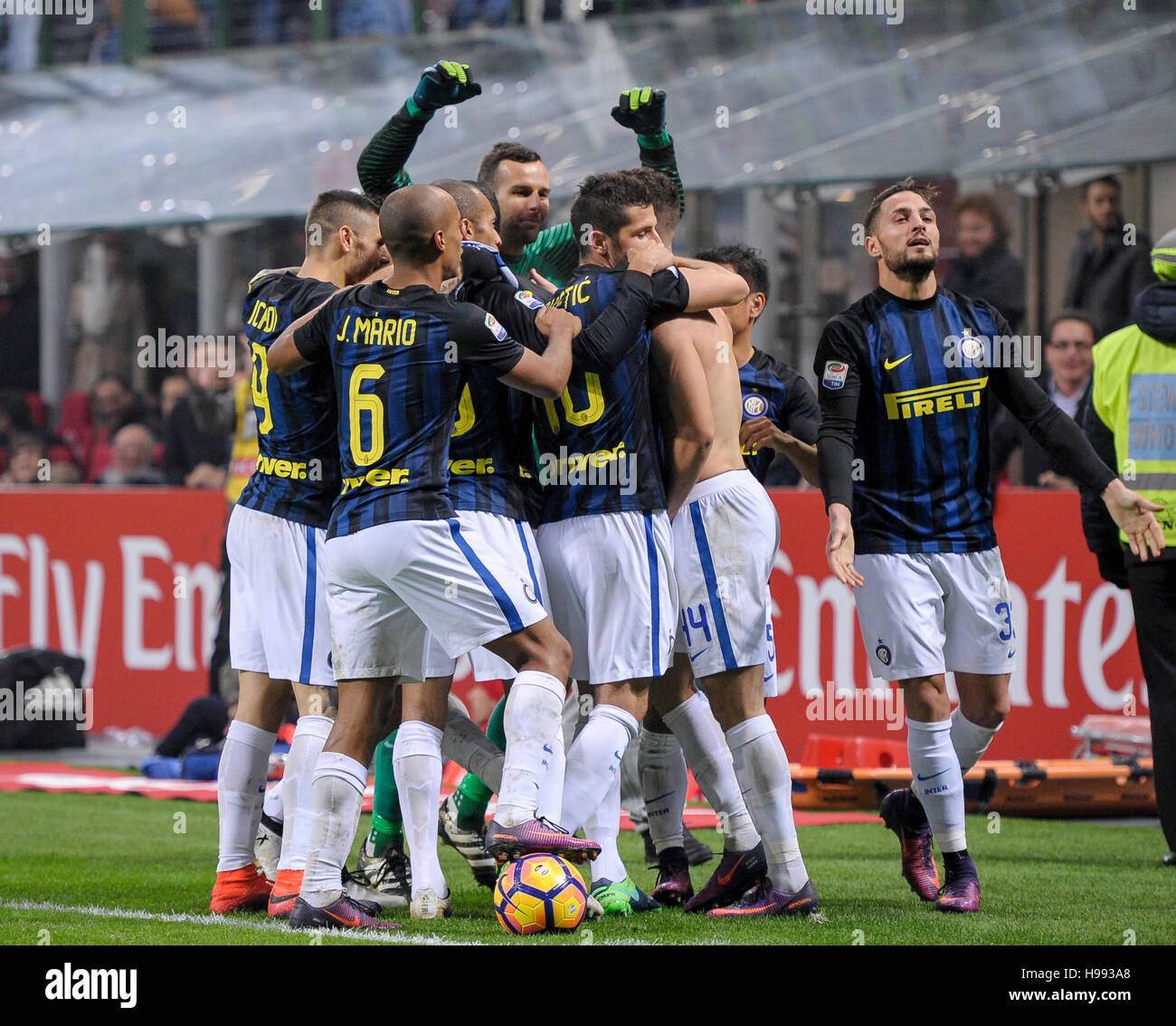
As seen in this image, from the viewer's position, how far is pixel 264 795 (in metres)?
5.83

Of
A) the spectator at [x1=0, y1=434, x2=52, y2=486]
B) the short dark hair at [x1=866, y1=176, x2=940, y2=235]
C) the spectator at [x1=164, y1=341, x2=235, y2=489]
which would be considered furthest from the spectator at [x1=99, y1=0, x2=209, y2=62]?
the short dark hair at [x1=866, y1=176, x2=940, y2=235]

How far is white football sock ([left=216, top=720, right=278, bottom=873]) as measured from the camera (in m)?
5.52

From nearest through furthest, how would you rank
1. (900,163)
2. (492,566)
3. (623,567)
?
(492,566) < (623,567) < (900,163)

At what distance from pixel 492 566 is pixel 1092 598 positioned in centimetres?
506

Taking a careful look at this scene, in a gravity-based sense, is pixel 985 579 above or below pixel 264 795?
above

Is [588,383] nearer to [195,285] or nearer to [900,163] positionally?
[900,163]

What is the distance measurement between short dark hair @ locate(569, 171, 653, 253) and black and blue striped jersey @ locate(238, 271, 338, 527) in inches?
32.7

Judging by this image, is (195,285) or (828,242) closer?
(828,242)

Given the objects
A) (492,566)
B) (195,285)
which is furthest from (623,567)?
(195,285)

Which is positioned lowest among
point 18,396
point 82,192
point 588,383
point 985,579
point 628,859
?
point 628,859
